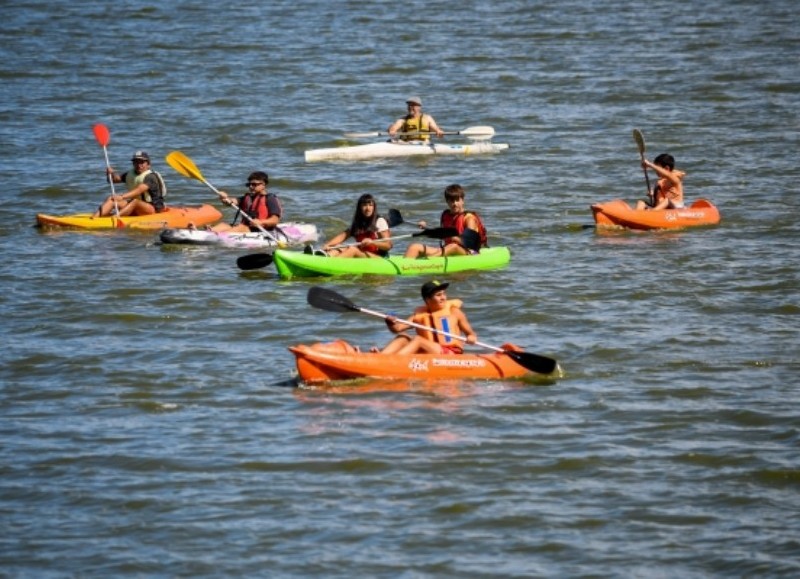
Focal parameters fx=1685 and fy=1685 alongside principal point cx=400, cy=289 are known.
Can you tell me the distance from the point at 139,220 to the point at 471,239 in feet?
15.8

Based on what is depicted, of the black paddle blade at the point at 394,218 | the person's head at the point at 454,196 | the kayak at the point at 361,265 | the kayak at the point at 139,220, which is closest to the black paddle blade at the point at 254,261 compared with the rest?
the kayak at the point at 361,265

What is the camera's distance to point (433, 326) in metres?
13.9

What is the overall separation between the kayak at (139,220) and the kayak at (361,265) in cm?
332

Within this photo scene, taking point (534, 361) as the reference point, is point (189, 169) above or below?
above

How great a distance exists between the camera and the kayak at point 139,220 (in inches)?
824

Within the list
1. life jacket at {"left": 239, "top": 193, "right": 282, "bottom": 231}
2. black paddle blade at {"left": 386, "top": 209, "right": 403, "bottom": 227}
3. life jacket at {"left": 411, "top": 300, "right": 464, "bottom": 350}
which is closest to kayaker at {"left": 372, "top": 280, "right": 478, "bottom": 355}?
life jacket at {"left": 411, "top": 300, "right": 464, "bottom": 350}

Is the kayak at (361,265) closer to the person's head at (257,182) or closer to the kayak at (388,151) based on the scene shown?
the person's head at (257,182)

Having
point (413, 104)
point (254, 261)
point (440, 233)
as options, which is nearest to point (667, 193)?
point (440, 233)

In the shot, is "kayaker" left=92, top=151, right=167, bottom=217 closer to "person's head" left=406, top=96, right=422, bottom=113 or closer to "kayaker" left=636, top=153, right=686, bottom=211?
"kayaker" left=636, top=153, right=686, bottom=211

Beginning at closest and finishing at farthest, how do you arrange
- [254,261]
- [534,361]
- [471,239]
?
[534,361] < [254,261] < [471,239]

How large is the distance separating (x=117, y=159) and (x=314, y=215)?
18.2ft

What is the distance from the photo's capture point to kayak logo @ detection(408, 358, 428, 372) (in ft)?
44.0

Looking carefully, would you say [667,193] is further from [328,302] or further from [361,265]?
[328,302]

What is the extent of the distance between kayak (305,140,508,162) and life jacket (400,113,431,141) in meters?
0.12
